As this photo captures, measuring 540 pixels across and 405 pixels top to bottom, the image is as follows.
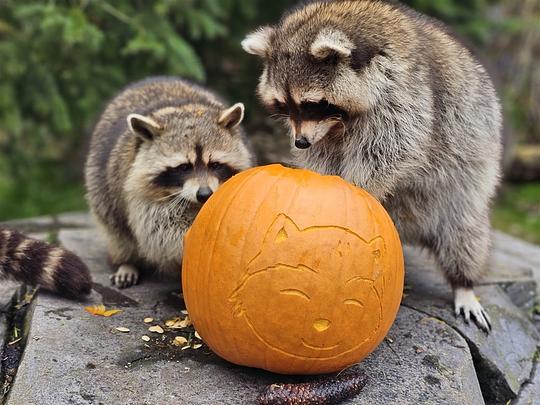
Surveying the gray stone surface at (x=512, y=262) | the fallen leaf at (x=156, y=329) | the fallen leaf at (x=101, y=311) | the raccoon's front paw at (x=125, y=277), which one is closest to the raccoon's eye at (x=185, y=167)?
the raccoon's front paw at (x=125, y=277)

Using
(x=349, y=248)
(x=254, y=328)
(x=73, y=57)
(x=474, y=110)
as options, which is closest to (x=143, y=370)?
(x=254, y=328)

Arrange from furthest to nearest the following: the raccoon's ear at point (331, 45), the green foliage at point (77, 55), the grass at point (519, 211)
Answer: the grass at point (519, 211)
the green foliage at point (77, 55)
the raccoon's ear at point (331, 45)

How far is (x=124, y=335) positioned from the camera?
3.65m

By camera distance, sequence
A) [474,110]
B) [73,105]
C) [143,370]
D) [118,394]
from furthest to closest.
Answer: [73,105], [474,110], [143,370], [118,394]

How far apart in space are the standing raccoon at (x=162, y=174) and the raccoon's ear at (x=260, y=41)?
486mm

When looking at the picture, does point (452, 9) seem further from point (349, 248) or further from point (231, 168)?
point (349, 248)

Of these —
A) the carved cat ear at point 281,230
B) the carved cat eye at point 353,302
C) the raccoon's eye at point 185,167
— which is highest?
the carved cat ear at point 281,230

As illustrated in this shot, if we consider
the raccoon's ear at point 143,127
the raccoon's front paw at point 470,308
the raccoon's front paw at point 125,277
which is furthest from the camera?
the raccoon's front paw at point 125,277

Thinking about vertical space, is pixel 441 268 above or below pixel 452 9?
below

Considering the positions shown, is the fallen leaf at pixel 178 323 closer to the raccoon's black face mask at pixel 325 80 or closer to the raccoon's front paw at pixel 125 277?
the raccoon's front paw at pixel 125 277

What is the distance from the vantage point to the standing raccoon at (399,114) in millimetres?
3715

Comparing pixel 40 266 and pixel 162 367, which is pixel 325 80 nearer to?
pixel 162 367

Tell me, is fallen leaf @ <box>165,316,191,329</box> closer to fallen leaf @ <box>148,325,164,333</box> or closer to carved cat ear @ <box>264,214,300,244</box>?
fallen leaf @ <box>148,325,164,333</box>

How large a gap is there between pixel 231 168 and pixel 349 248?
151 cm
